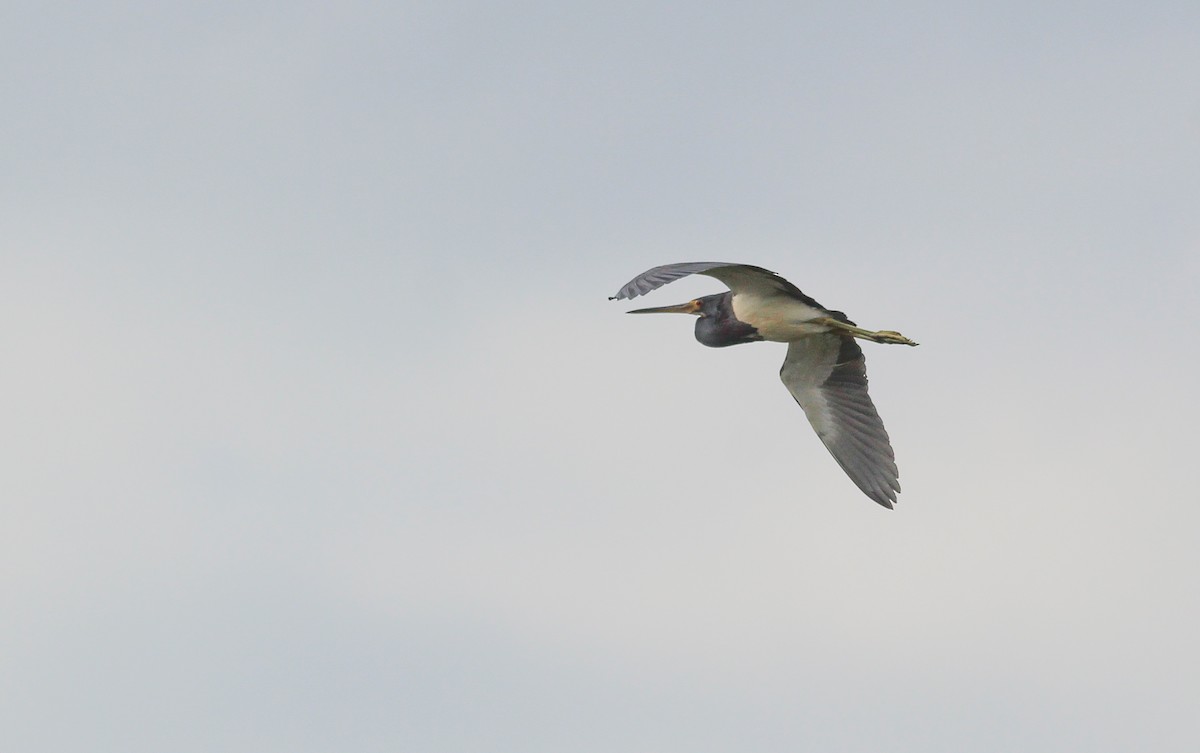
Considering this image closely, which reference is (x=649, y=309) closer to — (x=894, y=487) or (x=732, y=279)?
(x=732, y=279)

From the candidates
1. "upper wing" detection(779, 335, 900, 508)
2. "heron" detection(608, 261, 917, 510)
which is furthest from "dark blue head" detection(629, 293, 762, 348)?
"upper wing" detection(779, 335, 900, 508)

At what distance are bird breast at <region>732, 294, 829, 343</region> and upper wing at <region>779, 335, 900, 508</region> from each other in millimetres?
897

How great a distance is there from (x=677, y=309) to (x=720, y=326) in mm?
1071

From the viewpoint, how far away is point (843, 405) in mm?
21656

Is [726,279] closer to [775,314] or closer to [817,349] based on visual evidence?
[775,314]

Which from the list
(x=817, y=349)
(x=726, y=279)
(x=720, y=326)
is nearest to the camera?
(x=726, y=279)

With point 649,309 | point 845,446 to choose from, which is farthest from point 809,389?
point 649,309

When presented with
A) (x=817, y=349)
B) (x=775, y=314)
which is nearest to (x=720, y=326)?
(x=775, y=314)

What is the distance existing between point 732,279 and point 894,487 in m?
3.61

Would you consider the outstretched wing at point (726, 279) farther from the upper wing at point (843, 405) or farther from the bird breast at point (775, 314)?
the upper wing at point (843, 405)

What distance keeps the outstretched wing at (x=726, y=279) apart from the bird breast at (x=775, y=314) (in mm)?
109

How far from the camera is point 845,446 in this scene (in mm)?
21547

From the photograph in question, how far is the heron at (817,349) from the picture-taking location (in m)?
20.1

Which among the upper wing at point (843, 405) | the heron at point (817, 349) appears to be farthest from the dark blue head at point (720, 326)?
→ the upper wing at point (843, 405)
